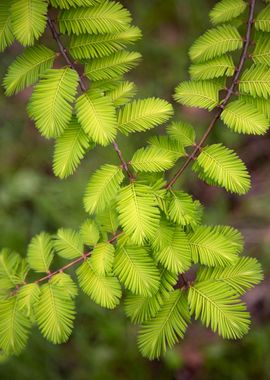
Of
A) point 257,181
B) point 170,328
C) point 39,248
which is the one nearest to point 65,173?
point 39,248

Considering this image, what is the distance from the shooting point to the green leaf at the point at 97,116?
842 mm

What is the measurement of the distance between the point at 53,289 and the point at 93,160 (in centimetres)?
173

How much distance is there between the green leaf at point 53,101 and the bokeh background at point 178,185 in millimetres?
1483

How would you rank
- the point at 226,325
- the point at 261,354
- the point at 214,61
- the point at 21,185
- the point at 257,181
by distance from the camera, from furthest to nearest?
the point at 257,181 → the point at 21,185 → the point at 261,354 → the point at 214,61 → the point at 226,325

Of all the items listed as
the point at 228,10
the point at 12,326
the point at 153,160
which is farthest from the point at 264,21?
the point at 12,326

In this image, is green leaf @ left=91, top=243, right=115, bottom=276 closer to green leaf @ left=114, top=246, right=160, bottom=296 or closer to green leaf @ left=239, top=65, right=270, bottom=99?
green leaf @ left=114, top=246, right=160, bottom=296

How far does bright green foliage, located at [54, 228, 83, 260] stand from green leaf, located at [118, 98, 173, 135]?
11.9 inches

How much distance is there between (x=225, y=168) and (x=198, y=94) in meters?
0.21

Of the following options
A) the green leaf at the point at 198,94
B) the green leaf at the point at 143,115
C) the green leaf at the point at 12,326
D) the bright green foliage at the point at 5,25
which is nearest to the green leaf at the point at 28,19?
the bright green foliage at the point at 5,25

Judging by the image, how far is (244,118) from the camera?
2.97 ft

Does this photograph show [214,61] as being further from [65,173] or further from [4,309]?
[4,309]

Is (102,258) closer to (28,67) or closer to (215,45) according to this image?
(28,67)

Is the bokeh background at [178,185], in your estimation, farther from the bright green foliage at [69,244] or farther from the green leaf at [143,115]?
the green leaf at [143,115]

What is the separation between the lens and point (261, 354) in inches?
81.4
